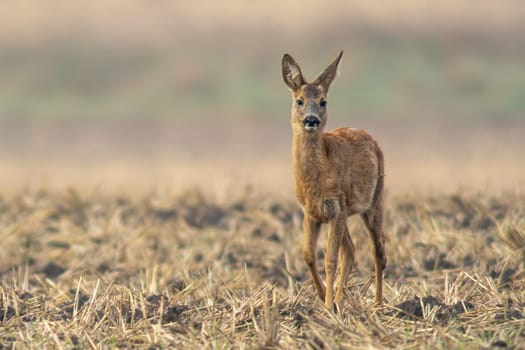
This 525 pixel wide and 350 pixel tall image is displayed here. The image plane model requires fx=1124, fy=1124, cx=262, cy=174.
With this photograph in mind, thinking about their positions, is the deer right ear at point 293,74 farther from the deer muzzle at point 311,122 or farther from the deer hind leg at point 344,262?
the deer hind leg at point 344,262

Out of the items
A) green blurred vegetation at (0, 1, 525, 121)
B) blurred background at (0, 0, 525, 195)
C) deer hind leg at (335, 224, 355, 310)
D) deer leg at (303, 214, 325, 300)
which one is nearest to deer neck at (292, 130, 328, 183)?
deer leg at (303, 214, 325, 300)

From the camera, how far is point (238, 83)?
38.2 m

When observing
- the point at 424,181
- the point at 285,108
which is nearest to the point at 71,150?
the point at 285,108

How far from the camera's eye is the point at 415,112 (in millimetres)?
34281

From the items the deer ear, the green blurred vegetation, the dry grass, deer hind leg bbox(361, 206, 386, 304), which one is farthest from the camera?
the green blurred vegetation

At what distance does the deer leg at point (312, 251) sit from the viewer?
30.6ft

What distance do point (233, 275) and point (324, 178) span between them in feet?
9.67

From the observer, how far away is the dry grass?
333 inches

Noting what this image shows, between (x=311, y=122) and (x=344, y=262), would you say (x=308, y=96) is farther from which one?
(x=344, y=262)

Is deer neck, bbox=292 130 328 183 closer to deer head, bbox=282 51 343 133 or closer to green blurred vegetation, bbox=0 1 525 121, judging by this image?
deer head, bbox=282 51 343 133

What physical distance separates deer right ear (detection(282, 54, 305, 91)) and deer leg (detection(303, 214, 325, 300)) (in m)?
1.13

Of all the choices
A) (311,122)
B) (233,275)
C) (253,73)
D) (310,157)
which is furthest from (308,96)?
(253,73)

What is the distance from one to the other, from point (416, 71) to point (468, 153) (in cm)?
1099

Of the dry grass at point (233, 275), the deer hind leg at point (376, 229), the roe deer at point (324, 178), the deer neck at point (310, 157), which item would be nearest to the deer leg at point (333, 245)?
the roe deer at point (324, 178)
